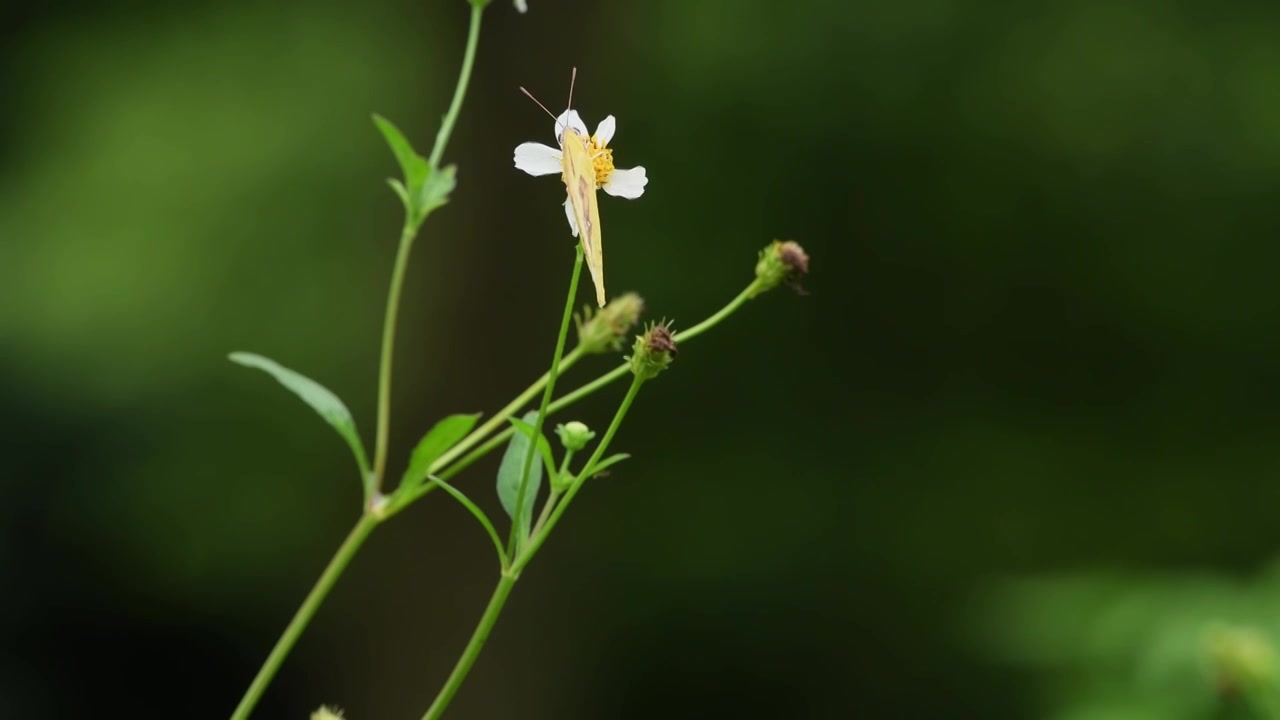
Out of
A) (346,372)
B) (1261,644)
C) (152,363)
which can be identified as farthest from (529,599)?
(1261,644)

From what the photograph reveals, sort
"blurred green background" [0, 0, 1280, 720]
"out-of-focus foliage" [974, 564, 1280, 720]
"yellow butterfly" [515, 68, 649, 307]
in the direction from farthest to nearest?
"blurred green background" [0, 0, 1280, 720] < "out-of-focus foliage" [974, 564, 1280, 720] < "yellow butterfly" [515, 68, 649, 307]

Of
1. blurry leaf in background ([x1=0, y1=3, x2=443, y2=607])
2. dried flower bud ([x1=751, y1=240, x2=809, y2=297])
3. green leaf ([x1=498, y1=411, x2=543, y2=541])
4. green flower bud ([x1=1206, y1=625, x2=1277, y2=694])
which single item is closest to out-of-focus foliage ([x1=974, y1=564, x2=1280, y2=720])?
green flower bud ([x1=1206, y1=625, x2=1277, y2=694])

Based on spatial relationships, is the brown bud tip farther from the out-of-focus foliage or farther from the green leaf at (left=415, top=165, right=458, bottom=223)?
the out-of-focus foliage

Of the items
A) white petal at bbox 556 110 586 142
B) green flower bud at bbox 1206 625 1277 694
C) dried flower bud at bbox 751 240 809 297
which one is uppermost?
green flower bud at bbox 1206 625 1277 694

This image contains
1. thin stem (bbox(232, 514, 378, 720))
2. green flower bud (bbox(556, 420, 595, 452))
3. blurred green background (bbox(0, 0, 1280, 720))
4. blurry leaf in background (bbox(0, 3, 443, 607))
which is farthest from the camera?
blurry leaf in background (bbox(0, 3, 443, 607))

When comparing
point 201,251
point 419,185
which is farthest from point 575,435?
point 201,251

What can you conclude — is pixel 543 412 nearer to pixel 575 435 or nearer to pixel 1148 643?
pixel 575 435
